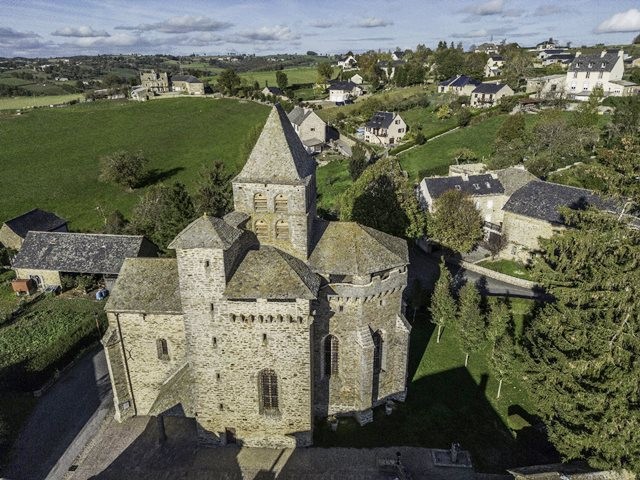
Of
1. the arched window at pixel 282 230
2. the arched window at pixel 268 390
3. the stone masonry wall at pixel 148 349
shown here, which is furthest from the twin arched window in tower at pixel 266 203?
the arched window at pixel 268 390

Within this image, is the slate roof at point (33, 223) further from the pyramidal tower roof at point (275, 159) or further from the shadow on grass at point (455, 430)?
the shadow on grass at point (455, 430)

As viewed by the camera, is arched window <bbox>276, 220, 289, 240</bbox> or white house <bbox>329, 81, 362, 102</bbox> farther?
white house <bbox>329, 81, 362, 102</bbox>

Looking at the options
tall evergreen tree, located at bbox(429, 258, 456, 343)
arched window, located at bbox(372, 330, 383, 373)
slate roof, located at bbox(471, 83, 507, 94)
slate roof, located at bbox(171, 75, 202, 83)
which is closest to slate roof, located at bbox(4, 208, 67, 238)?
arched window, located at bbox(372, 330, 383, 373)

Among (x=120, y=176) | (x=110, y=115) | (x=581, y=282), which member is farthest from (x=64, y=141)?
(x=581, y=282)

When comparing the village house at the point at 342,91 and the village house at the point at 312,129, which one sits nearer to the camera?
the village house at the point at 312,129


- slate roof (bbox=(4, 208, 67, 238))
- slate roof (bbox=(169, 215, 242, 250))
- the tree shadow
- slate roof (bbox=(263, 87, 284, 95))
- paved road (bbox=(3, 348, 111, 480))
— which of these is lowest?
paved road (bbox=(3, 348, 111, 480))

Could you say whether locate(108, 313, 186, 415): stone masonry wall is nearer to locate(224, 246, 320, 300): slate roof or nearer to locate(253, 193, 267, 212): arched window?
locate(224, 246, 320, 300): slate roof

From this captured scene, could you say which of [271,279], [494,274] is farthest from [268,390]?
[494,274]
